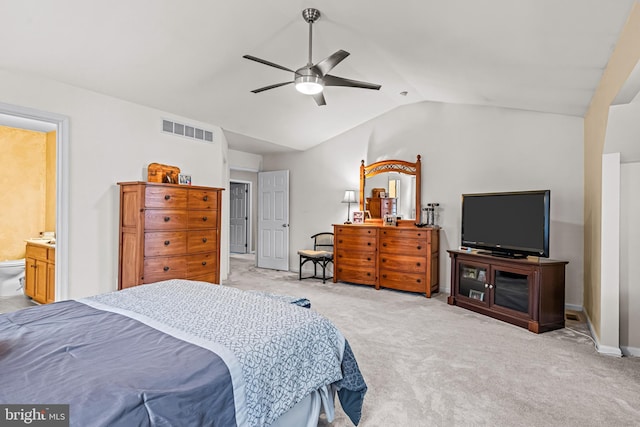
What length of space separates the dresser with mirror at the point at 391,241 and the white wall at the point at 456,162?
22 centimetres

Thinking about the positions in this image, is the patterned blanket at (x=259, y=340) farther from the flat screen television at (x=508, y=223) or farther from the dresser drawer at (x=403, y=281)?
the dresser drawer at (x=403, y=281)

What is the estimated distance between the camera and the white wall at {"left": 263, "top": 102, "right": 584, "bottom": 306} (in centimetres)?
417

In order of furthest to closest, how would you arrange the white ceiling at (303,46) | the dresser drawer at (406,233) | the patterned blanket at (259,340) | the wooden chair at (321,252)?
the wooden chair at (321,252) → the dresser drawer at (406,233) → the white ceiling at (303,46) → the patterned blanket at (259,340)

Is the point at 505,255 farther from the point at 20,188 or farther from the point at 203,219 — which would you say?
the point at 20,188

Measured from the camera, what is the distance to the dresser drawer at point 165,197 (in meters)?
3.54

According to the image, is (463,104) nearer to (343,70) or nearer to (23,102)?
(343,70)

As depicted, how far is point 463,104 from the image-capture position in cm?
494

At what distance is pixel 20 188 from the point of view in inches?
186

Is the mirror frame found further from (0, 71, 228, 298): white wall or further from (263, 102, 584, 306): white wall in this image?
(0, 71, 228, 298): white wall

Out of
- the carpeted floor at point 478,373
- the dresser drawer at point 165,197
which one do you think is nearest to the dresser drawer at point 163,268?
the dresser drawer at point 165,197

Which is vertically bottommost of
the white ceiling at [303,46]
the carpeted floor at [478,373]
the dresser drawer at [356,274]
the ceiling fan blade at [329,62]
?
the carpeted floor at [478,373]

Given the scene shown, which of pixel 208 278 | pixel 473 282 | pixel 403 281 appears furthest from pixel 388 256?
pixel 208 278

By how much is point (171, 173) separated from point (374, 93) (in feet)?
9.81

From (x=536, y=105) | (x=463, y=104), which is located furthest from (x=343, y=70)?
(x=536, y=105)
